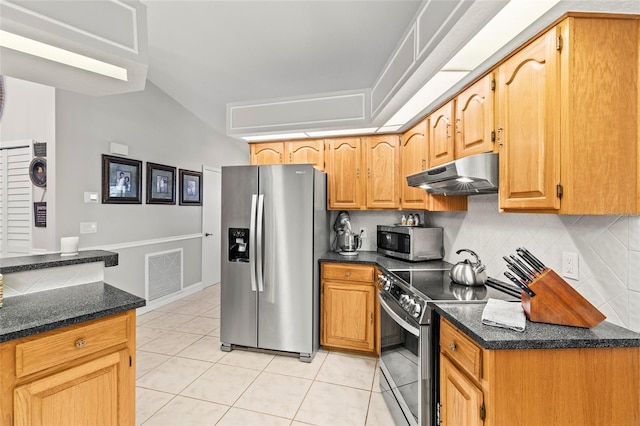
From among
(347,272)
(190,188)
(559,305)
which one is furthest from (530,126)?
(190,188)

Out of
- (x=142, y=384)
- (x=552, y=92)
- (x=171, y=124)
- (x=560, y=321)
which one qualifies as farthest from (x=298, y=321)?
(x=171, y=124)

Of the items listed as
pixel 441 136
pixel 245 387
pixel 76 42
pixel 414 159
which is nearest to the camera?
pixel 76 42

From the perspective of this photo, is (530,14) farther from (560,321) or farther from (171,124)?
(171,124)

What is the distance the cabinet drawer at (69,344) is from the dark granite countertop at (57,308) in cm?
4

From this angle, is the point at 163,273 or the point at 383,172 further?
the point at 163,273

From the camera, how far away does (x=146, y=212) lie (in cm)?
402

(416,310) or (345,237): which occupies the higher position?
(345,237)

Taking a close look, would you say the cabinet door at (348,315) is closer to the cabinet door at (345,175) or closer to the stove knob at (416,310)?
the cabinet door at (345,175)

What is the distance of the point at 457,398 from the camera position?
52.9 inches

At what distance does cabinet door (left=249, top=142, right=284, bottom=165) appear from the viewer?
3437 millimetres

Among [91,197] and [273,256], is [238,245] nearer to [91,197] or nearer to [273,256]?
[273,256]

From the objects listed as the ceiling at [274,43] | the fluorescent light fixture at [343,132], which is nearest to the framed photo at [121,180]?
the ceiling at [274,43]

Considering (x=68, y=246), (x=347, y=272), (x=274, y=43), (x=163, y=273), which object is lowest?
(x=163, y=273)

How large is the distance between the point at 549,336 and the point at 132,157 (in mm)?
4383
